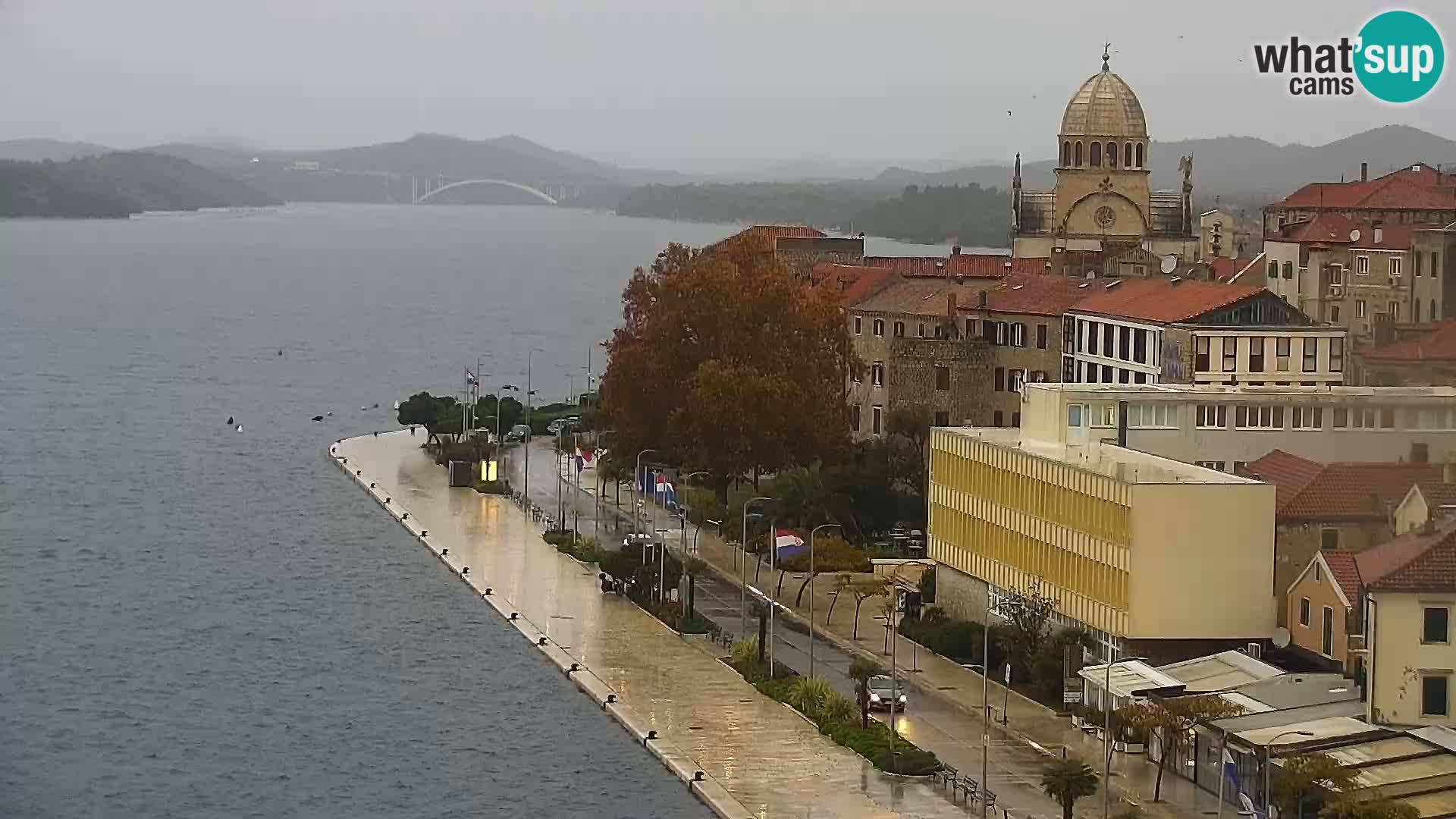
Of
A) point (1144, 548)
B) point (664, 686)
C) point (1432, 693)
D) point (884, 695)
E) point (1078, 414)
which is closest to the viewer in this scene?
point (1432, 693)

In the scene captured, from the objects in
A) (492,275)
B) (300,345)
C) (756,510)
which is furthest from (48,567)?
(492,275)

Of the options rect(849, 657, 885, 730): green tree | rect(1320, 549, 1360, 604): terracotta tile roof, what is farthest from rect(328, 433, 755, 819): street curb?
rect(1320, 549, 1360, 604): terracotta tile roof

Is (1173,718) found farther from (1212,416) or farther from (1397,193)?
(1397,193)

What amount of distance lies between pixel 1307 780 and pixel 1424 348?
17.6m

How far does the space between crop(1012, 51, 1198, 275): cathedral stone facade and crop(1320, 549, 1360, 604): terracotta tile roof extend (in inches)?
1132

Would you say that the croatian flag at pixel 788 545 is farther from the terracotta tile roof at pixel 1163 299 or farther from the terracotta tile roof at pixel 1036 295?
the terracotta tile roof at pixel 1036 295

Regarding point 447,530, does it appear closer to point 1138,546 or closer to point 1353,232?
point 1353,232

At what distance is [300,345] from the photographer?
9781 centimetres

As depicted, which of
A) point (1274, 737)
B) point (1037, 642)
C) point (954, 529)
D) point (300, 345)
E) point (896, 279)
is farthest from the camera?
point (300, 345)

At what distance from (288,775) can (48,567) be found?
1603 cm

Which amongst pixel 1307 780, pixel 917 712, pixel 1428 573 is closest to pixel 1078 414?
pixel 917 712

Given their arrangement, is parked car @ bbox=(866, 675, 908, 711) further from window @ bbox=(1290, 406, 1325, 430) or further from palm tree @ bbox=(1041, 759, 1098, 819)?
window @ bbox=(1290, 406, 1325, 430)

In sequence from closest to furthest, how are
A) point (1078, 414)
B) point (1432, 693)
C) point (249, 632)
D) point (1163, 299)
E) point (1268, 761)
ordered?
point (1268, 761) → point (1432, 693) → point (1078, 414) → point (249, 632) → point (1163, 299)

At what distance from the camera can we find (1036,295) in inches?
1831
